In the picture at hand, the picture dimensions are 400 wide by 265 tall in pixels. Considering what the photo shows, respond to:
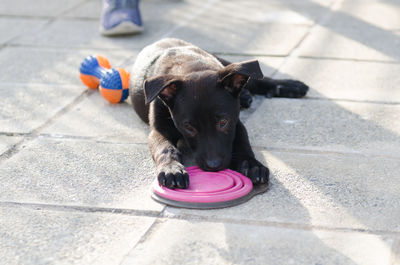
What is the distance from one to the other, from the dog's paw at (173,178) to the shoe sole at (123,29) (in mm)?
3683

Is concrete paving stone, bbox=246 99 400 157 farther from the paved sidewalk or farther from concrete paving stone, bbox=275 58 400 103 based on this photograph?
concrete paving stone, bbox=275 58 400 103

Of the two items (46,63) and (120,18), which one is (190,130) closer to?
(46,63)

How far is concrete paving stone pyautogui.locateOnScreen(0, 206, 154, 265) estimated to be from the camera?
3.08 m

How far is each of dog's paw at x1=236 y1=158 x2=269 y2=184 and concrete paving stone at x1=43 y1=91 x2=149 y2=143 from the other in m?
0.97

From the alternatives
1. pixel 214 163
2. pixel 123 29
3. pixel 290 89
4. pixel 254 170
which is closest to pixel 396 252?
pixel 254 170

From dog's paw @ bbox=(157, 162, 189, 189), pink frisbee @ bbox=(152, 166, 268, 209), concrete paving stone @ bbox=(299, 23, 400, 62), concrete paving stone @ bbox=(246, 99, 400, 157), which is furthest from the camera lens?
concrete paving stone @ bbox=(299, 23, 400, 62)

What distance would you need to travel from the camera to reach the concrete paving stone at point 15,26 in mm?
7418

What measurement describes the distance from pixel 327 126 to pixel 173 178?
1506 millimetres

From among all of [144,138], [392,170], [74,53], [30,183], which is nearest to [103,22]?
[74,53]

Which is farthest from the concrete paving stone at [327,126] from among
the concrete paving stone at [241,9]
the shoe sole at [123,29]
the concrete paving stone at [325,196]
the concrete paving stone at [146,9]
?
the concrete paving stone at [146,9]

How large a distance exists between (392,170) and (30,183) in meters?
2.23

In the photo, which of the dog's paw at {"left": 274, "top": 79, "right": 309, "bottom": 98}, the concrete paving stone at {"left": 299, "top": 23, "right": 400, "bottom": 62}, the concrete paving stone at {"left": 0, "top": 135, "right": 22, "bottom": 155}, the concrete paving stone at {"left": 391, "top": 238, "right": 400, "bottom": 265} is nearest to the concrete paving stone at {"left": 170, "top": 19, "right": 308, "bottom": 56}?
the concrete paving stone at {"left": 299, "top": 23, "right": 400, "bottom": 62}

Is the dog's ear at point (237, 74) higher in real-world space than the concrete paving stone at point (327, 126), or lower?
higher

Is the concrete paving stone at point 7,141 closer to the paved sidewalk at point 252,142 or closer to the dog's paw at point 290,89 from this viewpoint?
the paved sidewalk at point 252,142
